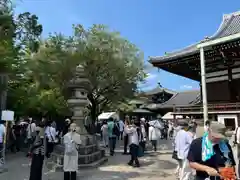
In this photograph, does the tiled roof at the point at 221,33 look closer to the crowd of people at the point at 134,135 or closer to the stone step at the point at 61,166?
the crowd of people at the point at 134,135

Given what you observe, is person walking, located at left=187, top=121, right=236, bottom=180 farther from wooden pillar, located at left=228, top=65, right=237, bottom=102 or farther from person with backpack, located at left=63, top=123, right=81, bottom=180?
wooden pillar, located at left=228, top=65, right=237, bottom=102

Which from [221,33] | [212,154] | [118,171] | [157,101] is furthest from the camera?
[157,101]

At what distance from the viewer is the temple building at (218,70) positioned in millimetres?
12180

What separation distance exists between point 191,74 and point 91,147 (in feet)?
31.4

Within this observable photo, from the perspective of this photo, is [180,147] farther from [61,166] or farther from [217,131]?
[61,166]

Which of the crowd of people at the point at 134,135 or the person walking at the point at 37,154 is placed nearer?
the person walking at the point at 37,154

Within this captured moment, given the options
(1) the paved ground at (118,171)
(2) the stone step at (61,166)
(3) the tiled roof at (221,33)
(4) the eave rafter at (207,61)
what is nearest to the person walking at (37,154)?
(1) the paved ground at (118,171)

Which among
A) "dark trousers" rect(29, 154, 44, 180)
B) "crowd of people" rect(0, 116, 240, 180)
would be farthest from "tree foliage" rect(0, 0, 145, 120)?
"dark trousers" rect(29, 154, 44, 180)

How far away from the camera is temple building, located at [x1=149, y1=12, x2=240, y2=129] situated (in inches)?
480

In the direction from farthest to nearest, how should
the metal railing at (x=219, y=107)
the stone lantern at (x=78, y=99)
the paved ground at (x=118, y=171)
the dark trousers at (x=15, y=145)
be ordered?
1. the dark trousers at (x=15, y=145)
2. the metal railing at (x=219, y=107)
3. the stone lantern at (x=78, y=99)
4. the paved ground at (x=118, y=171)

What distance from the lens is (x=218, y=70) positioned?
14016 mm

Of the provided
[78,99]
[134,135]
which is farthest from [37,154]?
[134,135]

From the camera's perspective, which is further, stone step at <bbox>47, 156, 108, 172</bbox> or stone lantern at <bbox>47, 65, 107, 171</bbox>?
stone lantern at <bbox>47, 65, 107, 171</bbox>

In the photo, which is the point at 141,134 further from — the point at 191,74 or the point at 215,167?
the point at 215,167
